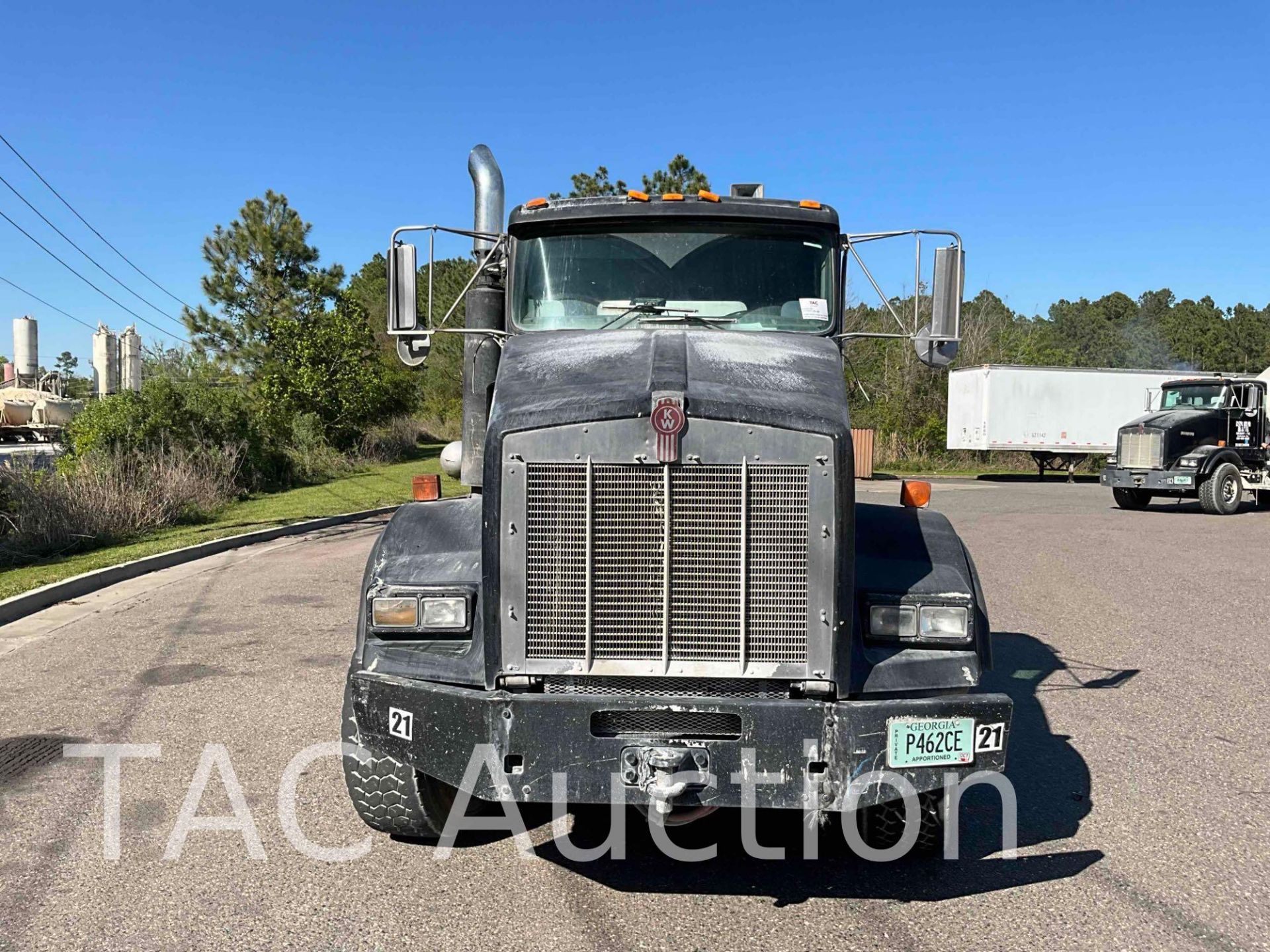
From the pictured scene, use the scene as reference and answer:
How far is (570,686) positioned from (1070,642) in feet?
19.9

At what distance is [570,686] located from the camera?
3674 millimetres

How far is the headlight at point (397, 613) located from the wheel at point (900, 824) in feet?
6.01

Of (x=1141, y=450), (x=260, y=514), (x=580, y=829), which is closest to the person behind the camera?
(x=580, y=829)

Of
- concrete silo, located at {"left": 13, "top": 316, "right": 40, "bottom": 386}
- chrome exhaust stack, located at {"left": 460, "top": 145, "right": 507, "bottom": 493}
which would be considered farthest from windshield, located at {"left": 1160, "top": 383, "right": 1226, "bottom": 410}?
concrete silo, located at {"left": 13, "top": 316, "right": 40, "bottom": 386}

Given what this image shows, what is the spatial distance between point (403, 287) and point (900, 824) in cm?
336

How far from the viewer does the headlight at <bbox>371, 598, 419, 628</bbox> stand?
3.87 metres

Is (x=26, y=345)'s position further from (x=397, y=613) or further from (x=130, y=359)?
(x=397, y=613)

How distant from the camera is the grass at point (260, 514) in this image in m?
11.2

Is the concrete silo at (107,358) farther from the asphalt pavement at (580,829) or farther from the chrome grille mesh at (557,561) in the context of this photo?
the chrome grille mesh at (557,561)

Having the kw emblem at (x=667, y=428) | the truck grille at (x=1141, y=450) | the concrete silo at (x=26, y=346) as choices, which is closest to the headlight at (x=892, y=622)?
the kw emblem at (x=667, y=428)

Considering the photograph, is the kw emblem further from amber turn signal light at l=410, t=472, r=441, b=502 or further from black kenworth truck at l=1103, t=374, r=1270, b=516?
black kenworth truck at l=1103, t=374, r=1270, b=516

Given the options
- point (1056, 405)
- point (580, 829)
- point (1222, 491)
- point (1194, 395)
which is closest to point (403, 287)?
point (580, 829)

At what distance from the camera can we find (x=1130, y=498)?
23406 mm

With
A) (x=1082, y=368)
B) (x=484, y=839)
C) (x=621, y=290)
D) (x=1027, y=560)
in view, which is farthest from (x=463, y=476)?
(x=1082, y=368)
